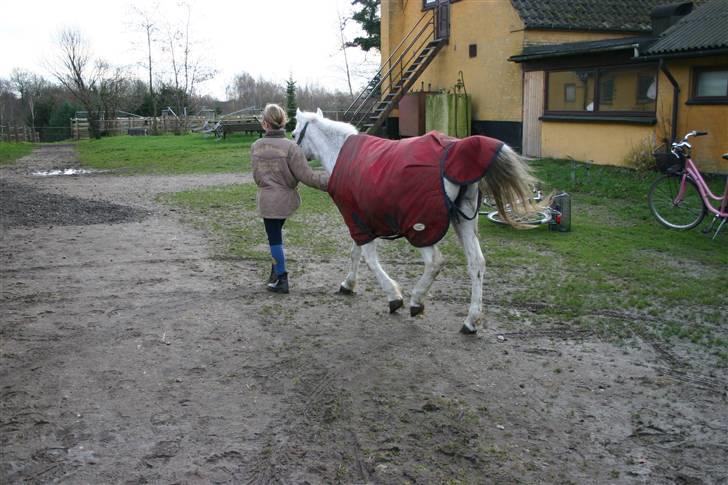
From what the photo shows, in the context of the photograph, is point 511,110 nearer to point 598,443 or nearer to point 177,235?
point 177,235

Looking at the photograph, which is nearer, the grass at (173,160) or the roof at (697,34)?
the roof at (697,34)

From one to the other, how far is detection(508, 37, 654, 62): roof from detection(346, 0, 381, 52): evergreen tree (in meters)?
20.1

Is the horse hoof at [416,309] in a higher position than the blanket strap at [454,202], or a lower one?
lower

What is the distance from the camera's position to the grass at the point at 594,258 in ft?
18.2

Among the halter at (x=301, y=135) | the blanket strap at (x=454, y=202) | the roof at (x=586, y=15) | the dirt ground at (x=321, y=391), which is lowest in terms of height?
the dirt ground at (x=321, y=391)

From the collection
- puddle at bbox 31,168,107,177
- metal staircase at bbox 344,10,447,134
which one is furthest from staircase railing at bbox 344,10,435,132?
puddle at bbox 31,168,107,177

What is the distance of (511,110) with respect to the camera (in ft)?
60.2

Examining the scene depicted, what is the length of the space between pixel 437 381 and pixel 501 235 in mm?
4902


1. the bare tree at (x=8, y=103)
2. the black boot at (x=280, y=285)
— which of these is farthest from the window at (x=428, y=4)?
the bare tree at (x=8, y=103)

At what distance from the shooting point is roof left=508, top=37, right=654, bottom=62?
A: 1373 centimetres

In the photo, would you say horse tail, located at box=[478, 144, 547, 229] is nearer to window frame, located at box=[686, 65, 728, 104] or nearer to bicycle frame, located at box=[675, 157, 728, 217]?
bicycle frame, located at box=[675, 157, 728, 217]

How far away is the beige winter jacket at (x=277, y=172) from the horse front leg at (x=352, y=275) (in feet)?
2.46

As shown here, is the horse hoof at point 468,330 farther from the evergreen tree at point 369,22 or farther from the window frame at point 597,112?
the evergreen tree at point 369,22

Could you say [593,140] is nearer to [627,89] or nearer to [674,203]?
[627,89]
